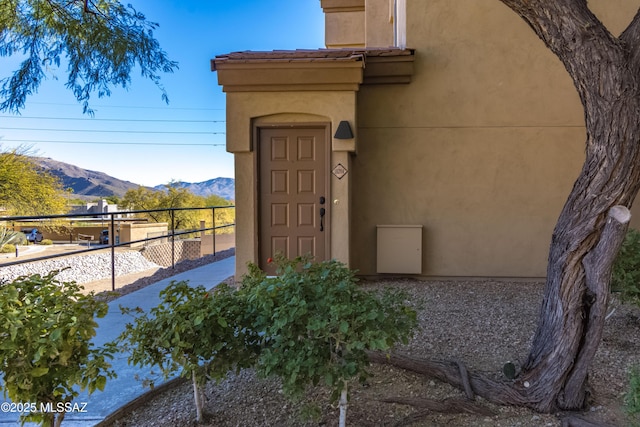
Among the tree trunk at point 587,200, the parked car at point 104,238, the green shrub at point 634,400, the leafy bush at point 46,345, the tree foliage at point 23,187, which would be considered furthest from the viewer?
the parked car at point 104,238

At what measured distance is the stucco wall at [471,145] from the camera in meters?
6.54

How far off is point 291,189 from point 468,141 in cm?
275

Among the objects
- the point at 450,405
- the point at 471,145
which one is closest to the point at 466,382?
the point at 450,405

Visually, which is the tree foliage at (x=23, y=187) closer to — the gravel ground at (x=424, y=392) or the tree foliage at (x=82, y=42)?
the tree foliage at (x=82, y=42)

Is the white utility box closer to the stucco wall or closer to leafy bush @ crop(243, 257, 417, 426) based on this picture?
the stucco wall

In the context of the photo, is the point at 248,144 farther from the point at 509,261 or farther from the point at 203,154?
the point at 203,154

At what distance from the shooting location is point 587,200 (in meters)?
2.62

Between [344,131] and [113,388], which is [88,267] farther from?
[113,388]

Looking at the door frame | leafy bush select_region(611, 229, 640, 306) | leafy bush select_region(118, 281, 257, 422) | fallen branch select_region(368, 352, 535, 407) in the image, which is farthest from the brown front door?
leafy bush select_region(118, 281, 257, 422)

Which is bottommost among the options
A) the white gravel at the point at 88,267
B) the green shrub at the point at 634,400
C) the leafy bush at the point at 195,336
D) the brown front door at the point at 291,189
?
the white gravel at the point at 88,267

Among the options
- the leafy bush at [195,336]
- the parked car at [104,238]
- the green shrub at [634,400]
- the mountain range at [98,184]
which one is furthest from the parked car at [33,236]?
the mountain range at [98,184]

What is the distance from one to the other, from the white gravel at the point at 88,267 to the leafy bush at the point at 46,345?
841cm

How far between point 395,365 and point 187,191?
25.4 meters

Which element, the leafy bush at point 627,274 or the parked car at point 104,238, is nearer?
the leafy bush at point 627,274
